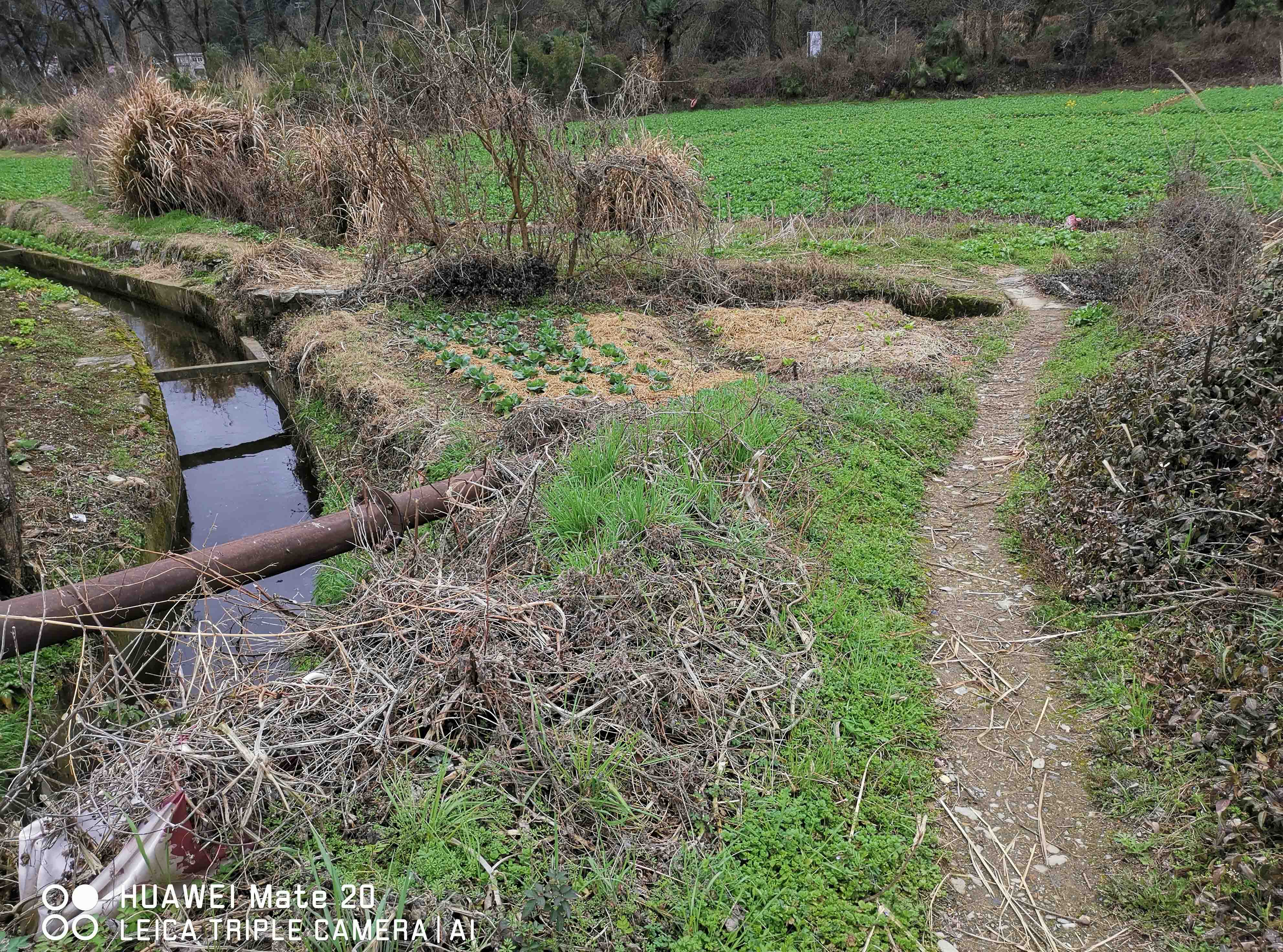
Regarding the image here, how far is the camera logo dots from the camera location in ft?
7.19

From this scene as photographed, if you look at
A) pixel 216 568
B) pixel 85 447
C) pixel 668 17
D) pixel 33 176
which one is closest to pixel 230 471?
pixel 85 447

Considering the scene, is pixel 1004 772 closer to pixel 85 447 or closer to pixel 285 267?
pixel 85 447

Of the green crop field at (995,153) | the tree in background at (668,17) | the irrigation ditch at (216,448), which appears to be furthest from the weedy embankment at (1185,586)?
the tree in background at (668,17)

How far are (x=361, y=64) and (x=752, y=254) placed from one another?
16.4ft

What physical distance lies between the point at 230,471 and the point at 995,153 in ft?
50.8

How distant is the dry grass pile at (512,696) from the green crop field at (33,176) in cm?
1720

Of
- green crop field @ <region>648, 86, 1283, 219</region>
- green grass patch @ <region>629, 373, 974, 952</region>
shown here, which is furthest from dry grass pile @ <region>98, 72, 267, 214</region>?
green grass patch @ <region>629, 373, 974, 952</region>

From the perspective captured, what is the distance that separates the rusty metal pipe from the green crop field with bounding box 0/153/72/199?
1637 centimetres

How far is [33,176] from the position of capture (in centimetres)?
1812

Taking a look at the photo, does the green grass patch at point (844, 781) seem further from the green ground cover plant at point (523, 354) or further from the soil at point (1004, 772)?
the green ground cover plant at point (523, 354)

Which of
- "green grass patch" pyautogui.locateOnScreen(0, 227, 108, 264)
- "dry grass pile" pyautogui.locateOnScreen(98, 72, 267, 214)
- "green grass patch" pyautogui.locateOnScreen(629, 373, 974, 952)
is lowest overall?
"green grass patch" pyautogui.locateOnScreen(629, 373, 974, 952)

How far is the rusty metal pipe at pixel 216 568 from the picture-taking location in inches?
128

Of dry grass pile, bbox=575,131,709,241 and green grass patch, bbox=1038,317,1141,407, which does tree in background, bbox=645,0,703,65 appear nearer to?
dry grass pile, bbox=575,131,709,241

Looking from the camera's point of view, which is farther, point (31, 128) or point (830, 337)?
point (31, 128)
